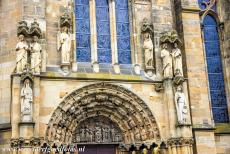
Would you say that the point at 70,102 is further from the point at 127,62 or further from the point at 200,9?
the point at 200,9

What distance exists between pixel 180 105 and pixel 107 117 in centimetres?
263

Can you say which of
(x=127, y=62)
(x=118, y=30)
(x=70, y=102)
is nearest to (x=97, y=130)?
(x=70, y=102)

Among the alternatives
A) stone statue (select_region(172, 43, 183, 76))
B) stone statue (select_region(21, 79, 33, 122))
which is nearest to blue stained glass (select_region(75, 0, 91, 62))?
stone statue (select_region(21, 79, 33, 122))

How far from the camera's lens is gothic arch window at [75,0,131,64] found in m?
15.8

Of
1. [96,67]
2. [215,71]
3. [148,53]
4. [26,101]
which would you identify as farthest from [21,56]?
[215,71]

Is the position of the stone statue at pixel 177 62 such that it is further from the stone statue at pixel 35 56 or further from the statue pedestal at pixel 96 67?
the stone statue at pixel 35 56

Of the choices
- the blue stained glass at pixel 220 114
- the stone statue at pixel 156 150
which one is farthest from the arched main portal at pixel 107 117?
the blue stained glass at pixel 220 114

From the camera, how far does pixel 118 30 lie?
648 inches

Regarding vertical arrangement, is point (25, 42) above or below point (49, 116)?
above

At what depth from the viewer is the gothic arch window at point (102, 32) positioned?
1580cm

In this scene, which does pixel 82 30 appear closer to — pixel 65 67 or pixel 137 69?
pixel 65 67

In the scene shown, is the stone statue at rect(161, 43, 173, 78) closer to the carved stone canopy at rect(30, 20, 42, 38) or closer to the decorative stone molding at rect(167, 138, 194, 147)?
the decorative stone molding at rect(167, 138, 194, 147)

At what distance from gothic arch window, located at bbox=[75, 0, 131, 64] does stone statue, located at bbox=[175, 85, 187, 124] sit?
2254mm

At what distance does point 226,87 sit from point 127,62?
4776mm
